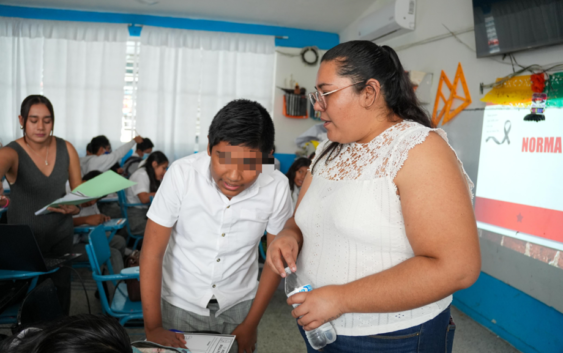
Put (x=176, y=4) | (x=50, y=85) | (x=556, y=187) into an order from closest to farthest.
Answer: (x=556, y=187) < (x=176, y=4) < (x=50, y=85)

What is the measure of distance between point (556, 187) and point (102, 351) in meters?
2.59

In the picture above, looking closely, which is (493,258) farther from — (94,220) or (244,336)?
(94,220)

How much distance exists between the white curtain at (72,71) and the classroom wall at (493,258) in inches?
178

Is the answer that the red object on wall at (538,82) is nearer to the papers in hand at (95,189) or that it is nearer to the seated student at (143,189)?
the papers in hand at (95,189)

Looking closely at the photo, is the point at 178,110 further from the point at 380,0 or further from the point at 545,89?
the point at 545,89

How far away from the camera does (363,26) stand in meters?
4.99

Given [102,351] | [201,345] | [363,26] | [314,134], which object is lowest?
[201,345]

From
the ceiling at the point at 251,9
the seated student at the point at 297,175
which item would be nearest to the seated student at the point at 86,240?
the seated student at the point at 297,175

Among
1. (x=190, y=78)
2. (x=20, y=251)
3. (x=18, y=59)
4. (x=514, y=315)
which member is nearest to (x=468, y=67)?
(x=514, y=315)

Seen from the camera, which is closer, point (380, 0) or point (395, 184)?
point (395, 184)

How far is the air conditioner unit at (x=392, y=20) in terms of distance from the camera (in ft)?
13.4

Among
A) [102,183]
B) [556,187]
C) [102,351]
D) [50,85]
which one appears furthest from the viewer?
[50,85]

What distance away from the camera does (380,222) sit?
0.81m

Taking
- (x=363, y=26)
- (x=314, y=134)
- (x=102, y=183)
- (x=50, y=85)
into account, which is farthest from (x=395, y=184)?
(x=50, y=85)
